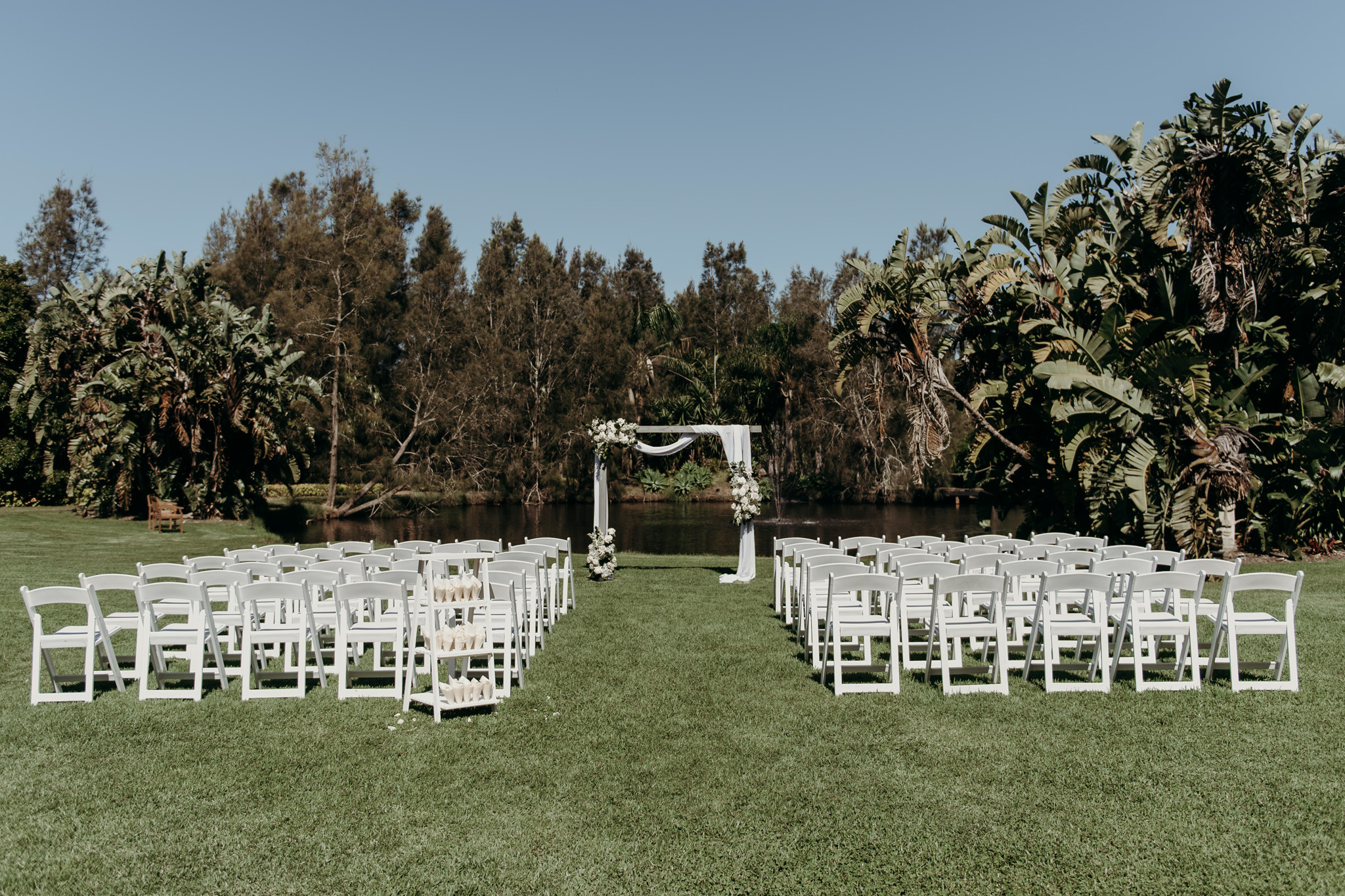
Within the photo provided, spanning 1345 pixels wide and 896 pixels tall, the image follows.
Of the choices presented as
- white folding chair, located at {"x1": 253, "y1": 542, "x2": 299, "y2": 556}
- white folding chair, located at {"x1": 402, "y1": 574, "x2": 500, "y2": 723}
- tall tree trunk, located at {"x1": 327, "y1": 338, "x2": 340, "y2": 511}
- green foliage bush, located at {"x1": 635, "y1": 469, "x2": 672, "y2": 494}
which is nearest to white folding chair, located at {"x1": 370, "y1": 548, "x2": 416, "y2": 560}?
white folding chair, located at {"x1": 253, "y1": 542, "x2": 299, "y2": 556}

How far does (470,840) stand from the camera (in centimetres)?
469

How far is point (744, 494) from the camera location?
1517cm

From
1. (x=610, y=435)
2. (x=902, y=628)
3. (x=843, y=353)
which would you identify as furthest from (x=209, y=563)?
(x=843, y=353)

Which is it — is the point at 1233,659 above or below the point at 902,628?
below

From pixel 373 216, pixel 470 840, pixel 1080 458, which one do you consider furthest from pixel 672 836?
pixel 373 216

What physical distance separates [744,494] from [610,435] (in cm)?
263

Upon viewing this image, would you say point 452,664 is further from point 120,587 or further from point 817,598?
point 817,598

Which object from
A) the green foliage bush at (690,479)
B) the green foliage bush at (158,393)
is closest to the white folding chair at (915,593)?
the green foliage bush at (158,393)

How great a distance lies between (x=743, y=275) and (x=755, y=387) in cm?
1344

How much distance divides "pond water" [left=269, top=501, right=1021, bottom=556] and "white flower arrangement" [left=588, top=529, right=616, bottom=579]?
9965mm

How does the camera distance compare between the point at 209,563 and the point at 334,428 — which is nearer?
the point at 209,563

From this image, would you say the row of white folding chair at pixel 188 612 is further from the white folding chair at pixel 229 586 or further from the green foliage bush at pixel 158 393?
the green foliage bush at pixel 158 393

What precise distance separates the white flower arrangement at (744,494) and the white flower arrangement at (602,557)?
2.07m

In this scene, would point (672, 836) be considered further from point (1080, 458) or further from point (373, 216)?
point (373, 216)
